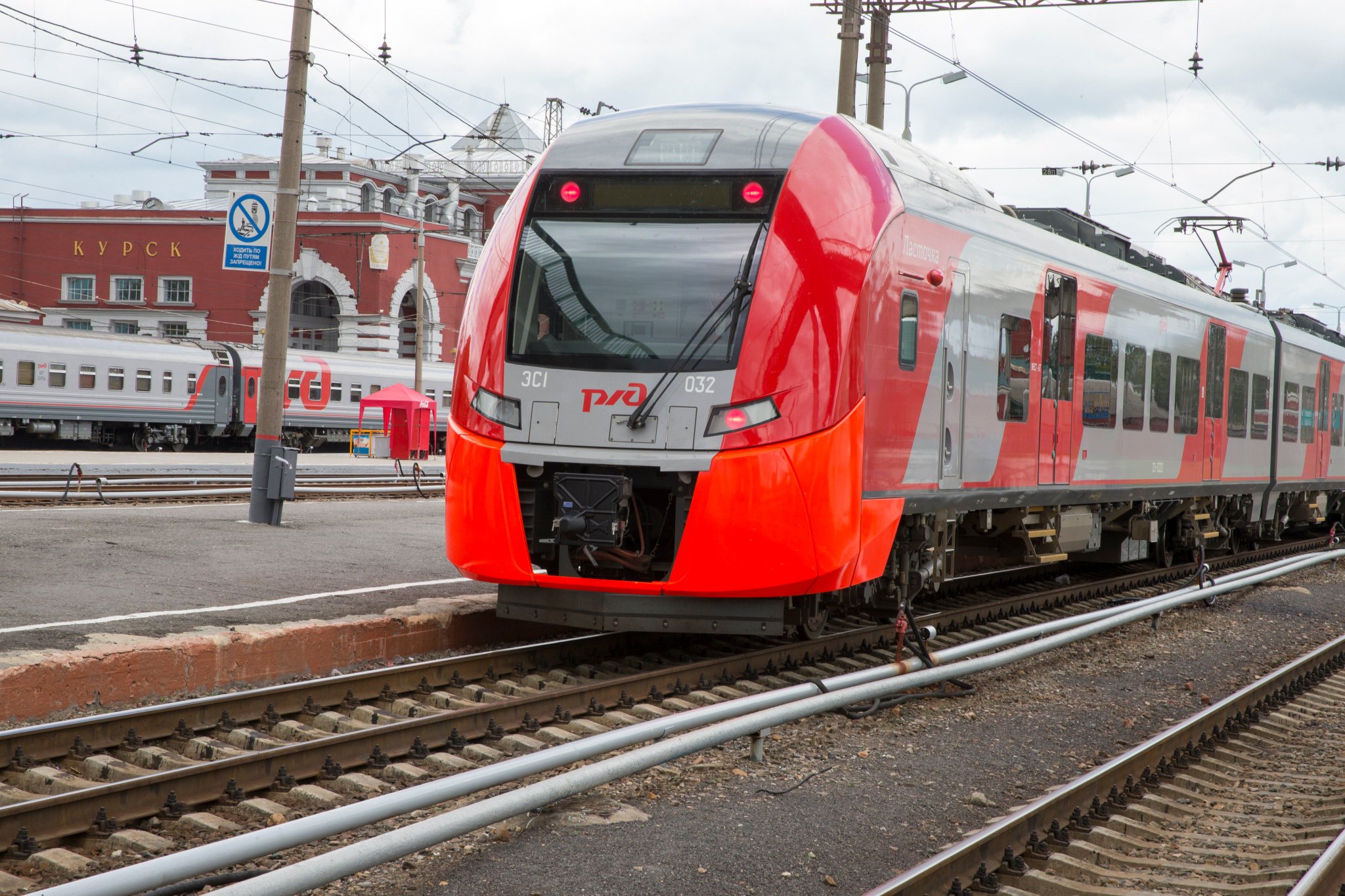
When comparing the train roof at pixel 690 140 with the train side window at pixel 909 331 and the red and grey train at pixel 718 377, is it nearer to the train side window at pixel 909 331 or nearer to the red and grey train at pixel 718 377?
the red and grey train at pixel 718 377

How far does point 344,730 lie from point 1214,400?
12864 millimetres

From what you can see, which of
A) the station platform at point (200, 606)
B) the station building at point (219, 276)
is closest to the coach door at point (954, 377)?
the station platform at point (200, 606)

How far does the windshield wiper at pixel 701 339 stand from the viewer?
25.5 feet

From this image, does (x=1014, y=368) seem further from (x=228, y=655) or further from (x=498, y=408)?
(x=228, y=655)

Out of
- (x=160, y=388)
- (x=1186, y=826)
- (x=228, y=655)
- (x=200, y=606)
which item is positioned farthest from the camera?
(x=160, y=388)

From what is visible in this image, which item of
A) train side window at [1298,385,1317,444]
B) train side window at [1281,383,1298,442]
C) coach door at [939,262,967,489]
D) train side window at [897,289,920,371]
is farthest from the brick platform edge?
train side window at [1298,385,1317,444]

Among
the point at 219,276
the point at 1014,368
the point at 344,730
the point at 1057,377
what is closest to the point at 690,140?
the point at 1014,368

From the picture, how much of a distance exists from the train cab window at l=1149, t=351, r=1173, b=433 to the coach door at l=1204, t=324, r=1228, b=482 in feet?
5.35

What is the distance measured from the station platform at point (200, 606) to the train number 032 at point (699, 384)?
272cm

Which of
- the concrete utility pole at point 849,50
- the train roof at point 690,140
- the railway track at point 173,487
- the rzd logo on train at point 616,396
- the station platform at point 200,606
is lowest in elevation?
the station platform at point 200,606

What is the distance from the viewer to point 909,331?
8.77 metres

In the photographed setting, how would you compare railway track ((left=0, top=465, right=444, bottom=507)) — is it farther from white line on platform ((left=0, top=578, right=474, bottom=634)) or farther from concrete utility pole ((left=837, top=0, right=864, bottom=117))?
concrete utility pole ((left=837, top=0, right=864, bottom=117))

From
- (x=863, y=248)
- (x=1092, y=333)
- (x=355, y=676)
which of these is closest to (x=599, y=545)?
(x=355, y=676)

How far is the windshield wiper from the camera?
306 inches
